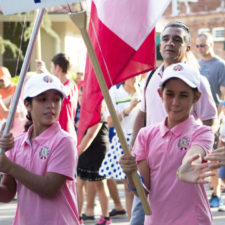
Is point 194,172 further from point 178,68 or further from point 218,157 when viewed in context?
point 178,68

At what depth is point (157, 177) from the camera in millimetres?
4164

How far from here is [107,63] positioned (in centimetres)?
500

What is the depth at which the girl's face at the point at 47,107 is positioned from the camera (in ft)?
14.3

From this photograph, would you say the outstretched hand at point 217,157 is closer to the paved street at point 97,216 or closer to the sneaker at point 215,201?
the paved street at point 97,216

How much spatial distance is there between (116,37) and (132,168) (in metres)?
1.35

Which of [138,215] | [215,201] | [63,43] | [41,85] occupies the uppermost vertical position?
[63,43]

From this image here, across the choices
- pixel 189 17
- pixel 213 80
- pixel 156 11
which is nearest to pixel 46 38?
pixel 189 17

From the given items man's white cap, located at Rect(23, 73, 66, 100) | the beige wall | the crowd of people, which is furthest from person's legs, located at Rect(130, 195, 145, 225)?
the beige wall

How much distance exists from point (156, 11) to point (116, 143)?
3.73m

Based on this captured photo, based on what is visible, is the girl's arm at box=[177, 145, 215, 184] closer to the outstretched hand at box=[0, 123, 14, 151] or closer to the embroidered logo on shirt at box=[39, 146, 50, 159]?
the embroidered logo on shirt at box=[39, 146, 50, 159]

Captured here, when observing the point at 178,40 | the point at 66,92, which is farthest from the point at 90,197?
the point at 178,40

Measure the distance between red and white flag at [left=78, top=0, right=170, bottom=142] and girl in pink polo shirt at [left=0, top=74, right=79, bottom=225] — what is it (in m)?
0.61

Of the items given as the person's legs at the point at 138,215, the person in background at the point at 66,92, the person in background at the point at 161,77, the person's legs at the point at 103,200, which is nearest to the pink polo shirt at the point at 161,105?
the person in background at the point at 161,77

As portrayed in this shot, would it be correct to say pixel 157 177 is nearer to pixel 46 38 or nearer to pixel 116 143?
pixel 116 143
